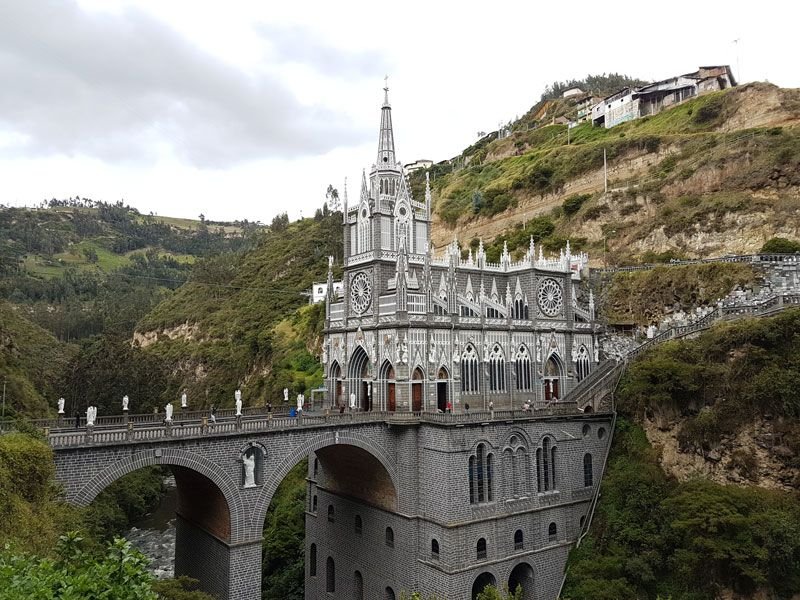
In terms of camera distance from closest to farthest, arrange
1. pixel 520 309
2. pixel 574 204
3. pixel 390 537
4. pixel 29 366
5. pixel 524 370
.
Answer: pixel 390 537 < pixel 524 370 < pixel 520 309 < pixel 29 366 < pixel 574 204

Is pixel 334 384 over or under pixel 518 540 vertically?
over

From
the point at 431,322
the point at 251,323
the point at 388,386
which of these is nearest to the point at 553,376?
the point at 431,322

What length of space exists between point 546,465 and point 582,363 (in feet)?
33.6

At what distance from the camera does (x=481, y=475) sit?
104ft

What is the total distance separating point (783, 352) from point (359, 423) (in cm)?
2255

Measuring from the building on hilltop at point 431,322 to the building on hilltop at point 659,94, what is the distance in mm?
54318

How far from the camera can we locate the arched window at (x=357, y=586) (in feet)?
114

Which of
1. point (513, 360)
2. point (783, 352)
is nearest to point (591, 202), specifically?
point (513, 360)

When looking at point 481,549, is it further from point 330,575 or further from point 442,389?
point 330,575

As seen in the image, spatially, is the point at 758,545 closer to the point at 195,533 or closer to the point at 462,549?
the point at 462,549

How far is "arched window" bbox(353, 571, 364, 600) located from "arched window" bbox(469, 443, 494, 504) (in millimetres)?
9542

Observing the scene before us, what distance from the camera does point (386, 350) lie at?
1368 inches

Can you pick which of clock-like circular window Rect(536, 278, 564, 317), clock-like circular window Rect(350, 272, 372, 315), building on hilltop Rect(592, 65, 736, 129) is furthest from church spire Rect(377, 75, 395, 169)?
building on hilltop Rect(592, 65, 736, 129)

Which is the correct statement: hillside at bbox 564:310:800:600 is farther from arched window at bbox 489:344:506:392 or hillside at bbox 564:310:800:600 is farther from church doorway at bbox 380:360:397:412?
church doorway at bbox 380:360:397:412
